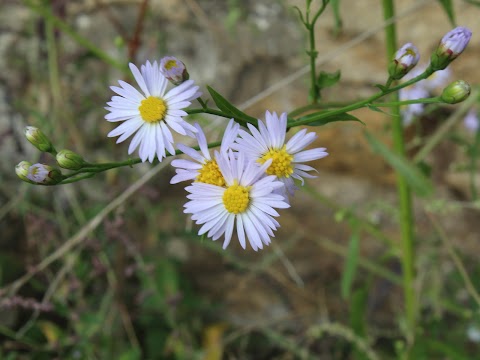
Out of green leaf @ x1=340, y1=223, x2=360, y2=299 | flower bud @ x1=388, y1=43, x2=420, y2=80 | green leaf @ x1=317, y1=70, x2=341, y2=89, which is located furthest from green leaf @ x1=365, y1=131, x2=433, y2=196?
flower bud @ x1=388, y1=43, x2=420, y2=80

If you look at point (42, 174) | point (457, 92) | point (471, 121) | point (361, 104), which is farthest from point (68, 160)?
point (471, 121)

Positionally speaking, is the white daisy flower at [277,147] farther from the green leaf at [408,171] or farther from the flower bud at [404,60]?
the green leaf at [408,171]

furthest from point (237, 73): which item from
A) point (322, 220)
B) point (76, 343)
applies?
point (76, 343)

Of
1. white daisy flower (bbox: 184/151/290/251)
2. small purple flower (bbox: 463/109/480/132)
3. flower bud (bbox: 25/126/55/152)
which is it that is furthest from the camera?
small purple flower (bbox: 463/109/480/132)

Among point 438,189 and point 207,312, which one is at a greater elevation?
point 438,189

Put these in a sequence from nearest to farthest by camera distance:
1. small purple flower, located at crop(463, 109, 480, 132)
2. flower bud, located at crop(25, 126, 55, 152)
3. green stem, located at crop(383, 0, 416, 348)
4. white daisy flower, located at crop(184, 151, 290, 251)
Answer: white daisy flower, located at crop(184, 151, 290, 251) < flower bud, located at crop(25, 126, 55, 152) < green stem, located at crop(383, 0, 416, 348) < small purple flower, located at crop(463, 109, 480, 132)

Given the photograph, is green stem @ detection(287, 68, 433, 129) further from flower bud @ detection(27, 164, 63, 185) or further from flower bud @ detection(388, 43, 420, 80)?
flower bud @ detection(27, 164, 63, 185)

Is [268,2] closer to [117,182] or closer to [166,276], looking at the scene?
[117,182]

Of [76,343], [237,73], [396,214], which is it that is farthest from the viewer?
[237,73]
